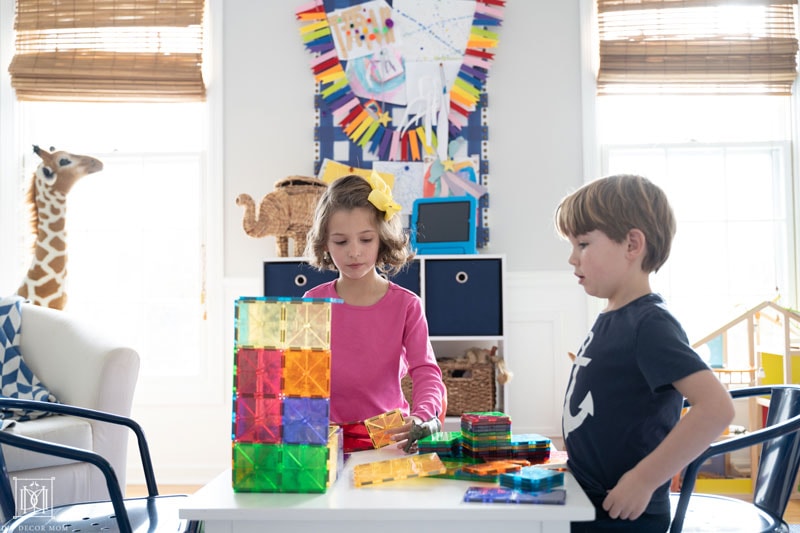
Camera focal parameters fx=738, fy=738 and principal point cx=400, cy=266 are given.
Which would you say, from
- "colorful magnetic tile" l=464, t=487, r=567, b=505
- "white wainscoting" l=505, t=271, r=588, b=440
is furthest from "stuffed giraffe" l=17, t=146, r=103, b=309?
"colorful magnetic tile" l=464, t=487, r=567, b=505

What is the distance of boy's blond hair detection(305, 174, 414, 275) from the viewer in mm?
1823

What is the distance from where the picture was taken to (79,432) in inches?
94.0

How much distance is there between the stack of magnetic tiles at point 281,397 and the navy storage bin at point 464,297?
82.0 inches

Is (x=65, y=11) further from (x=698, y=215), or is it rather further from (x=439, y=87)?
(x=698, y=215)

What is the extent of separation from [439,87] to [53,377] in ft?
6.79

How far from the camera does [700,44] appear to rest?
3.46 m

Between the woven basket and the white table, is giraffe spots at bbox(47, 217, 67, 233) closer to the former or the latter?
the woven basket

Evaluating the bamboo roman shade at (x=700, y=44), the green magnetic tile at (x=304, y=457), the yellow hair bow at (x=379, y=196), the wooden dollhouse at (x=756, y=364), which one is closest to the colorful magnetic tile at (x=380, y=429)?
the green magnetic tile at (x=304, y=457)

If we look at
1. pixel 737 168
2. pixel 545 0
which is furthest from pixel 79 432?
pixel 737 168

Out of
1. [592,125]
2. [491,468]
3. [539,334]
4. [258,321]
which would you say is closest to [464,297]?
[539,334]

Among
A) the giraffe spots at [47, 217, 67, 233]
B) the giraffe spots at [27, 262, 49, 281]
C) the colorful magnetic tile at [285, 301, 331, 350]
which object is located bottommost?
the colorful magnetic tile at [285, 301, 331, 350]

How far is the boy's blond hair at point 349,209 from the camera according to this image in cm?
182

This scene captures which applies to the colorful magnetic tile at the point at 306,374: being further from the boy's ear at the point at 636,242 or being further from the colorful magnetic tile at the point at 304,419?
the boy's ear at the point at 636,242

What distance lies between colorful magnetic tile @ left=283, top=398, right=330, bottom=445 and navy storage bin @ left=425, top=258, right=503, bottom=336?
6.86 feet
